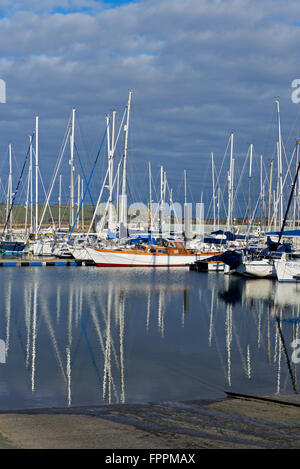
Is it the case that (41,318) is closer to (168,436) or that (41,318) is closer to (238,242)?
(168,436)

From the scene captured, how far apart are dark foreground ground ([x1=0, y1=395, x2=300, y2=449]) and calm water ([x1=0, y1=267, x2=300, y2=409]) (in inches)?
79.3

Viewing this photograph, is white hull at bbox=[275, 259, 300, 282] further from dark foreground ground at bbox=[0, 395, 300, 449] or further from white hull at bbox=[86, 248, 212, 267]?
dark foreground ground at bbox=[0, 395, 300, 449]

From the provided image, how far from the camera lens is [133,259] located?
5619cm

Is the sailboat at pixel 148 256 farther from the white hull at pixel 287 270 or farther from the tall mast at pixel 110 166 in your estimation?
the white hull at pixel 287 270

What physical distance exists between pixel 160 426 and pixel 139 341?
1188 centimetres

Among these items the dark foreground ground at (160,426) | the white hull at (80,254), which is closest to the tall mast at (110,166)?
the white hull at (80,254)

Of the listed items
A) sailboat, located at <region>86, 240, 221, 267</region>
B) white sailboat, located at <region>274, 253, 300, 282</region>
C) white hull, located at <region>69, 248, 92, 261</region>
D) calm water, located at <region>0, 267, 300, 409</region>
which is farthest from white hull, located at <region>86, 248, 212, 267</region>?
white sailboat, located at <region>274, 253, 300, 282</region>

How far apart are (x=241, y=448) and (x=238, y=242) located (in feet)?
198

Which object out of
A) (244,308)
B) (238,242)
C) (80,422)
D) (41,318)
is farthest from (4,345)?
(238,242)

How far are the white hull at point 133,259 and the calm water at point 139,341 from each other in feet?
38.4

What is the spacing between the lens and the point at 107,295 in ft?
121

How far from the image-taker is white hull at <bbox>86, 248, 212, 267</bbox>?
55.3m

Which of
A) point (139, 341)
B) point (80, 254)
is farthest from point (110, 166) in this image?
point (139, 341)

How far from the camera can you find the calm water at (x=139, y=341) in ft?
51.8
